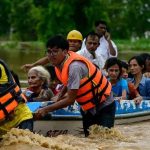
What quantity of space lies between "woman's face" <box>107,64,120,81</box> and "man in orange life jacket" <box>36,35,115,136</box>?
4.12 feet

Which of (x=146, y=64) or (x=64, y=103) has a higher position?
(x=146, y=64)

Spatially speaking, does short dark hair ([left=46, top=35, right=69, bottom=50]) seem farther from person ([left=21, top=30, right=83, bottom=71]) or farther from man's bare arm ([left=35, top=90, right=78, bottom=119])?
person ([left=21, top=30, right=83, bottom=71])

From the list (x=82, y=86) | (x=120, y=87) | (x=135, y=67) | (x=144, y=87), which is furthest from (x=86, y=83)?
(x=144, y=87)

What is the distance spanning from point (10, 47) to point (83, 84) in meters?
43.8

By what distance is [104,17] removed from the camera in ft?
148

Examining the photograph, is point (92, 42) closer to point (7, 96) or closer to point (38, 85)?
point (38, 85)

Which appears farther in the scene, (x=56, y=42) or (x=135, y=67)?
(x=135, y=67)

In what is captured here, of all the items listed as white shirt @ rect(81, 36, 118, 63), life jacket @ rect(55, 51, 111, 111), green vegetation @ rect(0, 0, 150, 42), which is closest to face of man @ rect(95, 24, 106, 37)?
white shirt @ rect(81, 36, 118, 63)

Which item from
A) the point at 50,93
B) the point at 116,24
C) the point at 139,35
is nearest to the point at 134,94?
the point at 50,93

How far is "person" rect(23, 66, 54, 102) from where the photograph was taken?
6926 mm

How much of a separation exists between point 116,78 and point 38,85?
4.02ft

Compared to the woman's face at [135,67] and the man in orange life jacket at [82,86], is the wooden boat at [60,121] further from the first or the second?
the woman's face at [135,67]

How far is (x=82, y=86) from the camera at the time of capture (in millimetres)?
5969

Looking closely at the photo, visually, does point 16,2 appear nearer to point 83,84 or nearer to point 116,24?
point 116,24
